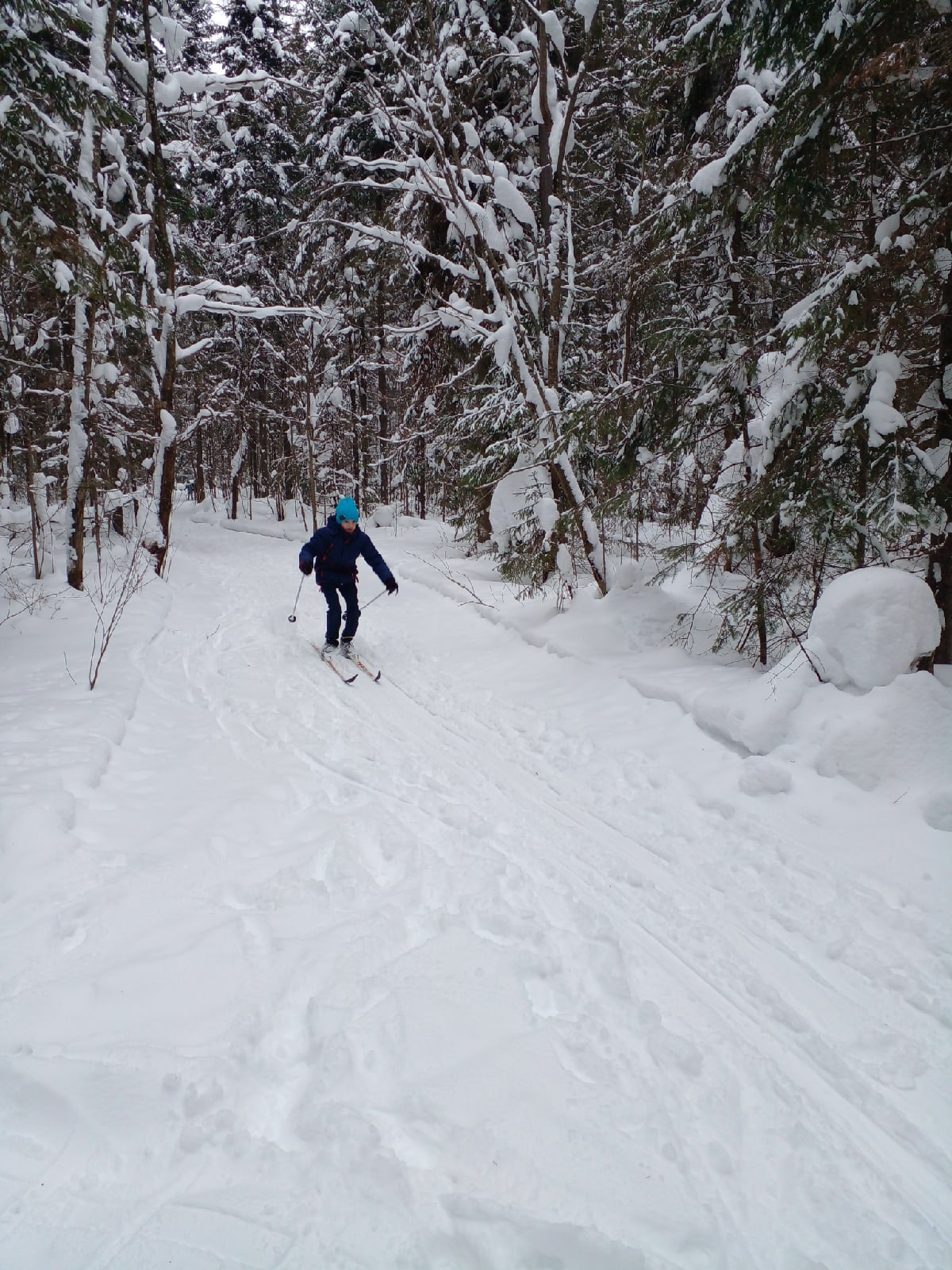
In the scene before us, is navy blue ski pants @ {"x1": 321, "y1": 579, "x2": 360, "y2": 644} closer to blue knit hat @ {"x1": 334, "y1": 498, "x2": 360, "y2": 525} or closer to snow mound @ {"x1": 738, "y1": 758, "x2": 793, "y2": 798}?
blue knit hat @ {"x1": 334, "y1": 498, "x2": 360, "y2": 525}

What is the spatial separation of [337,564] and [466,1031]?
654cm

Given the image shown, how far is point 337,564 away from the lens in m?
8.20

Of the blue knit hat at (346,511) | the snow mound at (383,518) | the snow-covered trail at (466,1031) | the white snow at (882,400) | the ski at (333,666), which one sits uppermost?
the white snow at (882,400)

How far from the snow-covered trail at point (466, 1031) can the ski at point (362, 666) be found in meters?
2.56

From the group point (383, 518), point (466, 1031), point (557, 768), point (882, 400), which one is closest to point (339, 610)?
point (557, 768)

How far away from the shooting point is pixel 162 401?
13.4 metres

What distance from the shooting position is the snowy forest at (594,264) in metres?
4.64

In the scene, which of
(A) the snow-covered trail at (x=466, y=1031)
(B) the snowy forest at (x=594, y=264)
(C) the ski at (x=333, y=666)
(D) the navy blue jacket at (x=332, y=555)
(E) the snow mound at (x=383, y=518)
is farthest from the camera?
(E) the snow mound at (x=383, y=518)

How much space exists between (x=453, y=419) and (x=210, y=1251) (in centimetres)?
1198

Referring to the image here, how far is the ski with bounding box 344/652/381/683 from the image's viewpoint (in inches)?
289

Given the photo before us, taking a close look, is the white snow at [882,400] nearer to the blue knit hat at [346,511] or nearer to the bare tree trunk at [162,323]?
the blue knit hat at [346,511]

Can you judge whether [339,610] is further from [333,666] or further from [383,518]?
[383,518]

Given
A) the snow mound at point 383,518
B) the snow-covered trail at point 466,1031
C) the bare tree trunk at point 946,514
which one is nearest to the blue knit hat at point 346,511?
the snow-covered trail at point 466,1031

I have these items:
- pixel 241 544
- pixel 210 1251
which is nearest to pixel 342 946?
pixel 210 1251
